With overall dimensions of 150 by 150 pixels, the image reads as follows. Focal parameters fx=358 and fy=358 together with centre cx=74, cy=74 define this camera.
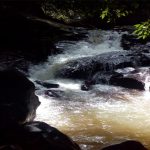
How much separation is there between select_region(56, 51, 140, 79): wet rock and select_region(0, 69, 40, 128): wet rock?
9.01 meters

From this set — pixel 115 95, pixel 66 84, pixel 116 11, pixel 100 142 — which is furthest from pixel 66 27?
pixel 116 11

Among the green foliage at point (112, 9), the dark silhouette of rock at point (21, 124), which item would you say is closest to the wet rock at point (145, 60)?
the dark silhouette of rock at point (21, 124)

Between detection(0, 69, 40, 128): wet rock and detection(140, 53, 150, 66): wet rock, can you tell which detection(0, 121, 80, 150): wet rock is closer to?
detection(0, 69, 40, 128): wet rock

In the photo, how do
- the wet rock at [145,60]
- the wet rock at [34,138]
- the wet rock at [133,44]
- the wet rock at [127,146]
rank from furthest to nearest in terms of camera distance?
the wet rock at [133,44]
the wet rock at [145,60]
the wet rock at [127,146]
the wet rock at [34,138]

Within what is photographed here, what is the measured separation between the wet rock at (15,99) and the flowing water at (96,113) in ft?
4.57

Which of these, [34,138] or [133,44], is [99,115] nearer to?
[34,138]

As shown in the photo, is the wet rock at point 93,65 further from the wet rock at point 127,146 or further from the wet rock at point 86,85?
the wet rock at point 127,146

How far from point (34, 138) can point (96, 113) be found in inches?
209

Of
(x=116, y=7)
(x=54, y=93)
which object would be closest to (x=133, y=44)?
(x=54, y=93)

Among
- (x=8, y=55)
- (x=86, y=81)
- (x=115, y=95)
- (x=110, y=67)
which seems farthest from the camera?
(x=8, y=55)

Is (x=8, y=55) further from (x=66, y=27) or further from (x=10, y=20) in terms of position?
(x=66, y=27)

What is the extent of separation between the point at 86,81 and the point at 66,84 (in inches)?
38.9

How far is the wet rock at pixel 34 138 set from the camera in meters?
6.89

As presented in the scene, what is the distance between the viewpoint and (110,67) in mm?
19062
